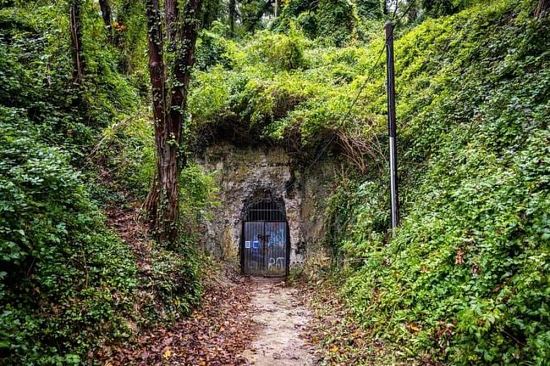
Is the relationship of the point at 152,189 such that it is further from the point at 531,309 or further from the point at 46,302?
the point at 531,309

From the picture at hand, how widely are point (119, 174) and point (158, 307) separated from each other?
11.7ft

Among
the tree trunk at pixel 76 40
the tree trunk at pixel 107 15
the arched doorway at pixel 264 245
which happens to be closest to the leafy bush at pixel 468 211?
the arched doorway at pixel 264 245

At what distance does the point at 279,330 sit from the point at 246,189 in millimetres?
7923

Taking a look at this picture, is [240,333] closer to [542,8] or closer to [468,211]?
[468,211]

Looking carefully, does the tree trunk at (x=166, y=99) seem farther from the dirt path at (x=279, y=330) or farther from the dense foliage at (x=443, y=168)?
the dense foliage at (x=443, y=168)

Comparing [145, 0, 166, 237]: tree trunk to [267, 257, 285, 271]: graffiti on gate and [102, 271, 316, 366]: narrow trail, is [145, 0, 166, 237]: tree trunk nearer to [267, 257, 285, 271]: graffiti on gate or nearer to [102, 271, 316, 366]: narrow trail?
[102, 271, 316, 366]: narrow trail

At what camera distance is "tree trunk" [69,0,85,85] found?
8998mm

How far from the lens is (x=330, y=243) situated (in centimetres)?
1084

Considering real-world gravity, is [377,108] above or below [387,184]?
above

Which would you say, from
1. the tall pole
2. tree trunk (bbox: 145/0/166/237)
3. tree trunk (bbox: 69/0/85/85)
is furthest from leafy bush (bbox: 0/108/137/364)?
the tall pole

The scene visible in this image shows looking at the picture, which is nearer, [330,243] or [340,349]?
[340,349]

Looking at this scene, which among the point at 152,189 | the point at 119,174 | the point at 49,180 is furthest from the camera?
the point at 119,174

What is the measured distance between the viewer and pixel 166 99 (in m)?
7.18

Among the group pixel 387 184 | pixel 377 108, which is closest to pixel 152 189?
pixel 387 184
